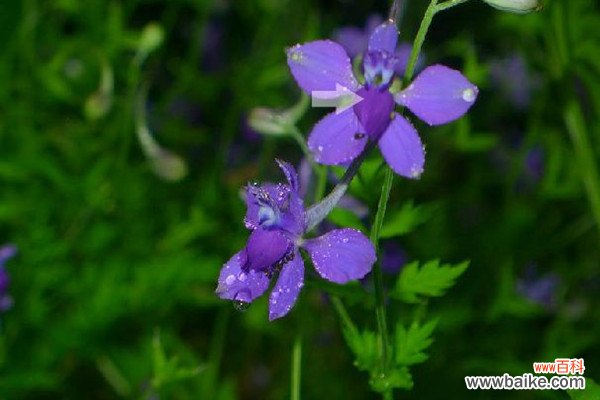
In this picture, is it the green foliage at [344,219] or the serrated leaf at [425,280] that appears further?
the green foliage at [344,219]

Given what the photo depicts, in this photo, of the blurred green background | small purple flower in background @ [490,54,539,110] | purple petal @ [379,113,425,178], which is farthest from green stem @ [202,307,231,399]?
small purple flower in background @ [490,54,539,110]

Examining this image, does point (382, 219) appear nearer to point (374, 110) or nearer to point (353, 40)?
point (374, 110)

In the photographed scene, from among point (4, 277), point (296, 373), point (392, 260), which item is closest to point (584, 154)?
point (392, 260)

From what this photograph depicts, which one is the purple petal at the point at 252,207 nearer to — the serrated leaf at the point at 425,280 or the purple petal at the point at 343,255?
the purple petal at the point at 343,255

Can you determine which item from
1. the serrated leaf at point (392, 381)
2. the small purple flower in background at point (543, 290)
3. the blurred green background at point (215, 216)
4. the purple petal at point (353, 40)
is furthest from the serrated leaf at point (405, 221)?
the small purple flower in background at point (543, 290)

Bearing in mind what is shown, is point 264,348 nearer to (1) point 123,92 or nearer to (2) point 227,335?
(2) point 227,335

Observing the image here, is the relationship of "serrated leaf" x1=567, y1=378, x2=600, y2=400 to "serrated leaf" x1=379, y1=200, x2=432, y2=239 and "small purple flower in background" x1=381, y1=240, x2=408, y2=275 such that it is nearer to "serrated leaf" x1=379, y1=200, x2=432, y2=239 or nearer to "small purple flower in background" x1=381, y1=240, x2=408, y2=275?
"serrated leaf" x1=379, y1=200, x2=432, y2=239

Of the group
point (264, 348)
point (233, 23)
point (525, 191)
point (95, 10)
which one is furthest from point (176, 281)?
point (233, 23)
